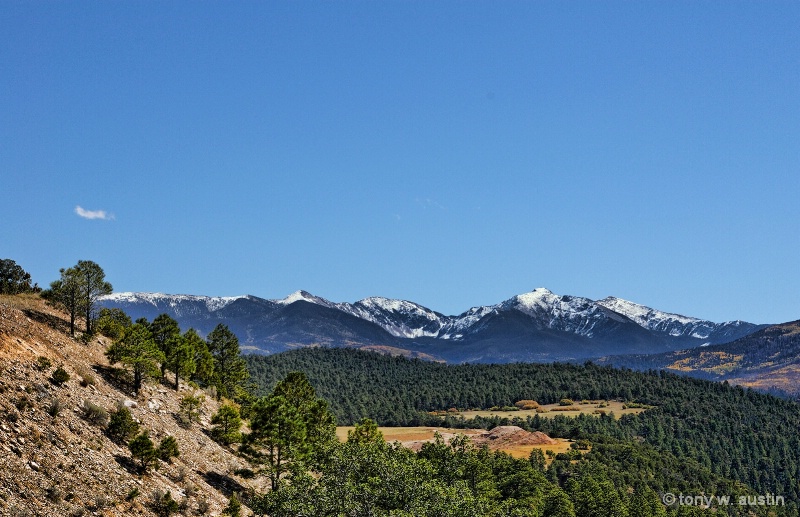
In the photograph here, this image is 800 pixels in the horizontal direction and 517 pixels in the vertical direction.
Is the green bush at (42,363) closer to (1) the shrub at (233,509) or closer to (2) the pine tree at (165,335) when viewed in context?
(1) the shrub at (233,509)

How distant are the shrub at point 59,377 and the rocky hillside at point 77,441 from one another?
440 millimetres

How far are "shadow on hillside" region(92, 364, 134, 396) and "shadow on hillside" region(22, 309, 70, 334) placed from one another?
330 inches

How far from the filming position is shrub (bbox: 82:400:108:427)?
5756cm

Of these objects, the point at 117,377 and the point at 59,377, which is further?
the point at 117,377

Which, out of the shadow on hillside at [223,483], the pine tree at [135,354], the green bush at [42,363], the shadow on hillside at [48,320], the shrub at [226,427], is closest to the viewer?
the green bush at [42,363]

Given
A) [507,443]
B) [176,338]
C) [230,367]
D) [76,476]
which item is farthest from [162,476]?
[507,443]

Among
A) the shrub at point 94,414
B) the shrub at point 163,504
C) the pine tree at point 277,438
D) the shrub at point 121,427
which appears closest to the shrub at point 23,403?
the shrub at point 94,414

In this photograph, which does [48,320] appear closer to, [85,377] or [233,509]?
[85,377]

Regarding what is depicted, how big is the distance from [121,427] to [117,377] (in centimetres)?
1604

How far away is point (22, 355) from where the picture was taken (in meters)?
57.9

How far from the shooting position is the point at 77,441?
5231 centimetres

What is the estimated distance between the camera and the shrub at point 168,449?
60.6 meters

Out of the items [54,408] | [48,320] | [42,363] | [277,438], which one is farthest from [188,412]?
[54,408]

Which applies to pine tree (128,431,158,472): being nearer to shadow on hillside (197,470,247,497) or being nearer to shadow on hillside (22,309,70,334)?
shadow on hillside (197,470,247,497)
